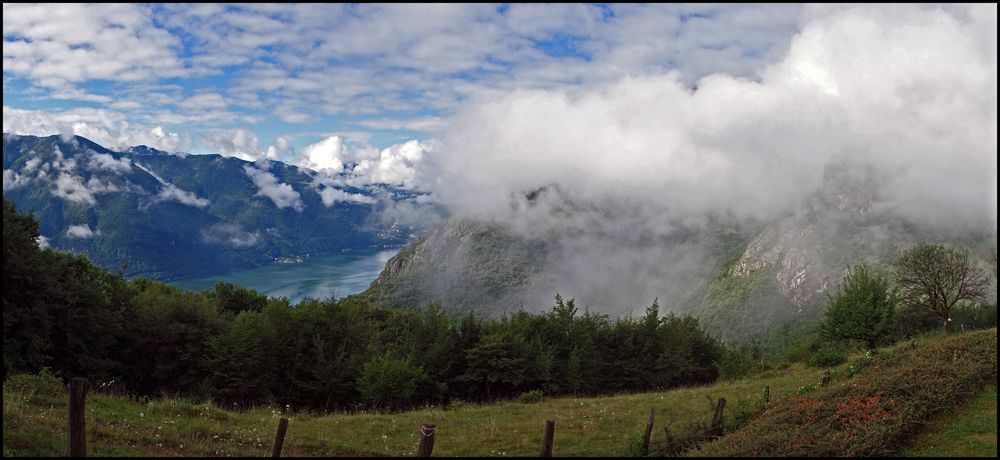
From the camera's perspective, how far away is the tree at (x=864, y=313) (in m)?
41.7

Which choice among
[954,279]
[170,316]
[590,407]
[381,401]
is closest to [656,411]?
[590,407]

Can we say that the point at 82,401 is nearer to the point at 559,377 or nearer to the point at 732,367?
the point at 559,377

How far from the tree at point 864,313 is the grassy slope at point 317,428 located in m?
20.4

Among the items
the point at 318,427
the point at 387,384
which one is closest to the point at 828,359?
the point at 387,384

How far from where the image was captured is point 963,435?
54.1ft

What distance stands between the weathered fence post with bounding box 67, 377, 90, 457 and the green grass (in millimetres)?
20924

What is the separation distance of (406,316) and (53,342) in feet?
150

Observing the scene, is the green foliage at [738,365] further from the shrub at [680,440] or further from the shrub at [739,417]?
the shrub at [680,440]

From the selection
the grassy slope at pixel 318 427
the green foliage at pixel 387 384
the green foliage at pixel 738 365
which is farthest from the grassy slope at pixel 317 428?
the green foliage at pixel 738 365

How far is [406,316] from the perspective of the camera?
7294 cm

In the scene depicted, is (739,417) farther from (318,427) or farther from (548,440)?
(318,427)

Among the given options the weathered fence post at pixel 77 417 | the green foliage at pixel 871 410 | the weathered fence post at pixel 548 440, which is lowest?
the green foliage at pixel 871 410

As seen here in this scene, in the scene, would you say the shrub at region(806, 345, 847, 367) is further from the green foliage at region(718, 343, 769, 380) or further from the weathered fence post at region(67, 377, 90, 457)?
the weathered fence post at region(67, 377, 90, 457)

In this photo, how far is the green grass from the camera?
1534cm
